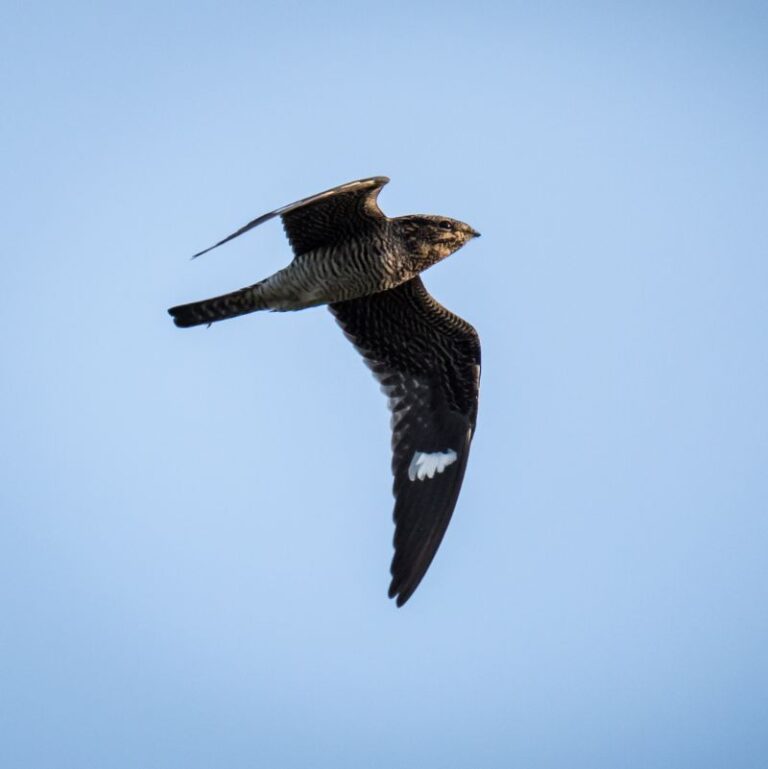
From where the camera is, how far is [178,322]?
8.79 metres

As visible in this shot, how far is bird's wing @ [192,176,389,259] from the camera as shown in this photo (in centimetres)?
812

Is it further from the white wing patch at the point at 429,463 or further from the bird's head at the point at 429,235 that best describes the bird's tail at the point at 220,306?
the white wing patch at the point at 429,463

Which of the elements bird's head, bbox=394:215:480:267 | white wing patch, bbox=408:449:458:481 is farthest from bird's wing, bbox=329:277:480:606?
bird's head, bbox=394:215:480:267

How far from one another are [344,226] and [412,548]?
2.40m

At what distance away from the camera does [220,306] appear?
8.76 metres

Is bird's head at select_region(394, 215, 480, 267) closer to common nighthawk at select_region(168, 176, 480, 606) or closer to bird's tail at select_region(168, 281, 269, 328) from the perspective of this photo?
common nighthawk at select_region(168, 176, 480, 606)

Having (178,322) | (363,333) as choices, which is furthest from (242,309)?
(363,333)

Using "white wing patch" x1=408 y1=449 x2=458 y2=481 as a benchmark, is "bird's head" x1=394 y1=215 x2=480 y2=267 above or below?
above

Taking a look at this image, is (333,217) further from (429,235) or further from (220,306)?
(220,306)

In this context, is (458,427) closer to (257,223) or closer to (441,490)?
(441,490)

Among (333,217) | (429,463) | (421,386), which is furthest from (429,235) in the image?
(429,463)

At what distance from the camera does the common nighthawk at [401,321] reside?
28.0 feet

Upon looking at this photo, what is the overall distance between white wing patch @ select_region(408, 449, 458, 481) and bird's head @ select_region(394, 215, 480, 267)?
1556 millimetres

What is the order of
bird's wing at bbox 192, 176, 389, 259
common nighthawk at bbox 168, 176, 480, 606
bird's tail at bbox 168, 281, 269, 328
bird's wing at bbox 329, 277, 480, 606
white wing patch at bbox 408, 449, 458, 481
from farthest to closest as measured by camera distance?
white wing patch at bbox 408, 449, 458, 481 → bird's wing at bbox 329, 277, 480, 606 → bird's tail at bbox 168, 281, 269, 328 → common nighthawk at bbox 168, 176, 480, 606 → bird's wing at bbox 192, 176, 389, 259
